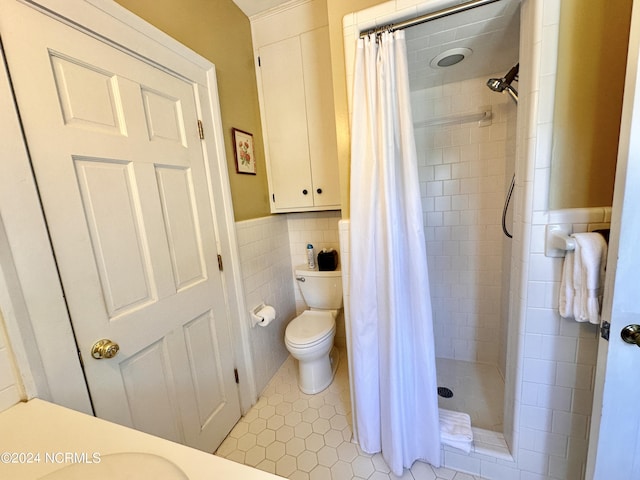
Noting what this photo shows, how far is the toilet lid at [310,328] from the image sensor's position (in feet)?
5.37

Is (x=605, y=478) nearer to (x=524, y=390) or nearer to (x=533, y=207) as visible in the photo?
(x=524, y=390)

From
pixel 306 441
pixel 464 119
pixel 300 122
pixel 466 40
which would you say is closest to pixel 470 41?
pixel 466 40

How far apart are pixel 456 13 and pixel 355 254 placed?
1.03 meters

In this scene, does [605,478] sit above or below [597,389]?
below

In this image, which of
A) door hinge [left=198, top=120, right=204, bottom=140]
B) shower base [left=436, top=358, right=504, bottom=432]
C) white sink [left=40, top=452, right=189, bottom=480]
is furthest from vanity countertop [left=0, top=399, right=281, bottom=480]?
shower base [left=436, top=358, right=504, bottom=432]

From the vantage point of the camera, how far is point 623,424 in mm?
779

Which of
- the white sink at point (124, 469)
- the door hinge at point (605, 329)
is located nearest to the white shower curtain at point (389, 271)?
the door hinge at point (605, 329)

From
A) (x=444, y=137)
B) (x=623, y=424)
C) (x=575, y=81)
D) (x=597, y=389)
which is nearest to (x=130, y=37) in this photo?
(x=575, y=81)

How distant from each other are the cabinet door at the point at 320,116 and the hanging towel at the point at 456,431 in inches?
54.6

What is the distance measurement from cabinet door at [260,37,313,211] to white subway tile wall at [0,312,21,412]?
1493mm

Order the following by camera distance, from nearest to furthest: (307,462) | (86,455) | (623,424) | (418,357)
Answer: (86,455) < (623,424) < (418,357) < (307,462)

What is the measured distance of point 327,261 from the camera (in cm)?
198

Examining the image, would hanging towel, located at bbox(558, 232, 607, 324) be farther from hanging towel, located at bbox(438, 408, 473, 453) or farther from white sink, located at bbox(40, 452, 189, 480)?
white sink, located at bbox(40, 452, 189, 480)

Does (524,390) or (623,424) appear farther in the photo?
(524,390)
